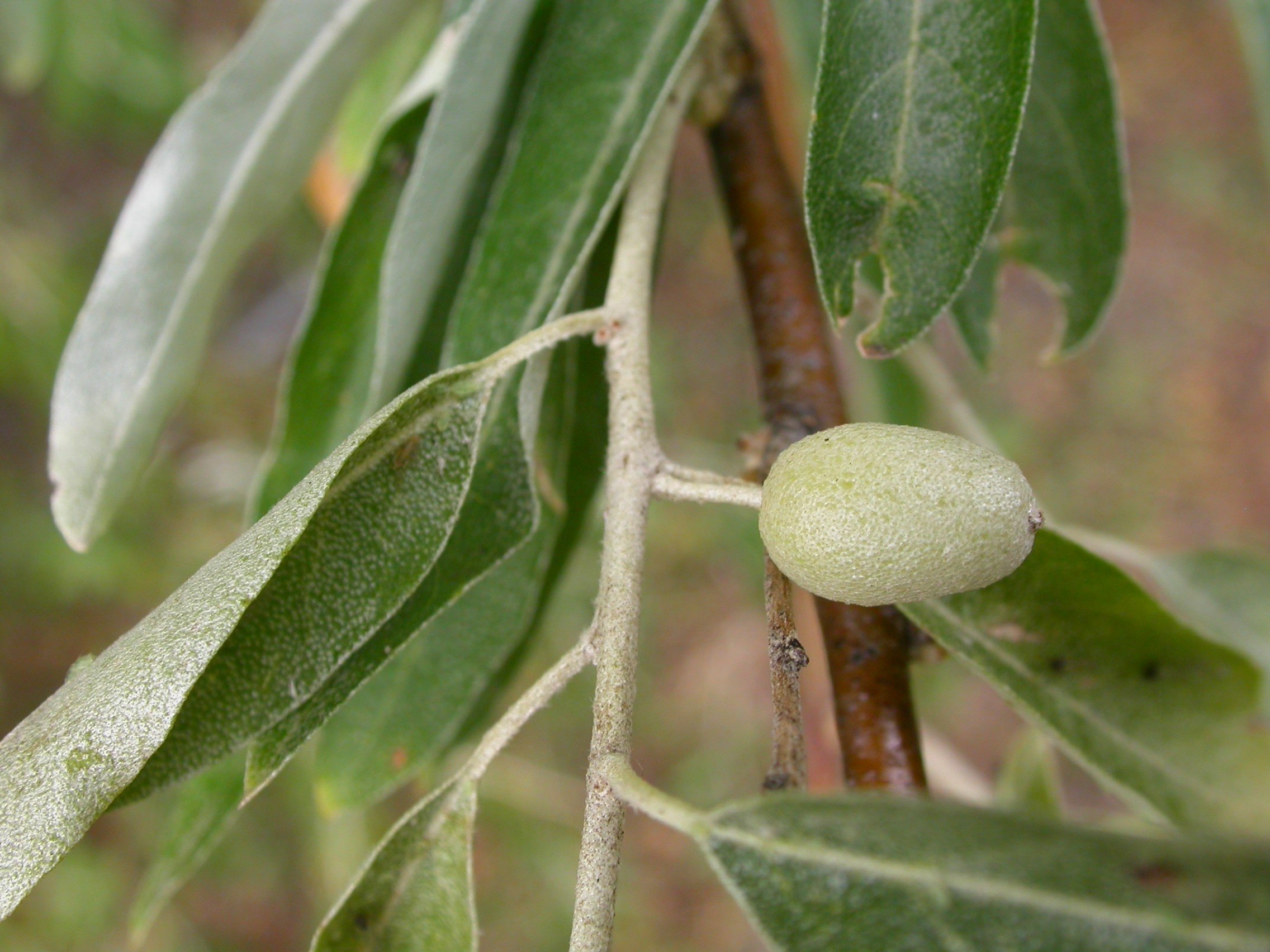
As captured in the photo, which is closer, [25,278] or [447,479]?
[447,479]

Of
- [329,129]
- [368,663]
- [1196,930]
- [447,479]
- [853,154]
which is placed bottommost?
[1196,930]

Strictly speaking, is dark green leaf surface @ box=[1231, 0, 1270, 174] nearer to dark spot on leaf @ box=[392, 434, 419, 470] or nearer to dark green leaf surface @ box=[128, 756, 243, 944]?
dark spot on leaf @ box=[392, 434, 419, 470]

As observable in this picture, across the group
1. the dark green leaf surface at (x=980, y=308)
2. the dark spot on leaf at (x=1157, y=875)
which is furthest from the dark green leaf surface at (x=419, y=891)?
the dark green leaf surface at (x=980, y=308)

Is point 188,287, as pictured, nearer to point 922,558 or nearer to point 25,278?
point 922,558

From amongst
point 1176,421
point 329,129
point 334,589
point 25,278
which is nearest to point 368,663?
point 334,589

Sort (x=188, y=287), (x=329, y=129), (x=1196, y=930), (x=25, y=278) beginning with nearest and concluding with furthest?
(x=1196, y=930)
(x=188, y=287)
(x=329, y=129)
(x=25, y=278)

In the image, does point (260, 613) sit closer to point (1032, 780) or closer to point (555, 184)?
point (555, 184)

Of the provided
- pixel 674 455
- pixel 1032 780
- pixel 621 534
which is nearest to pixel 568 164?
pixel 621 534

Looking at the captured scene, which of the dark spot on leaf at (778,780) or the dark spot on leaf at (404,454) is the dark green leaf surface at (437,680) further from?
the dark spot on leaf at (778,780)
